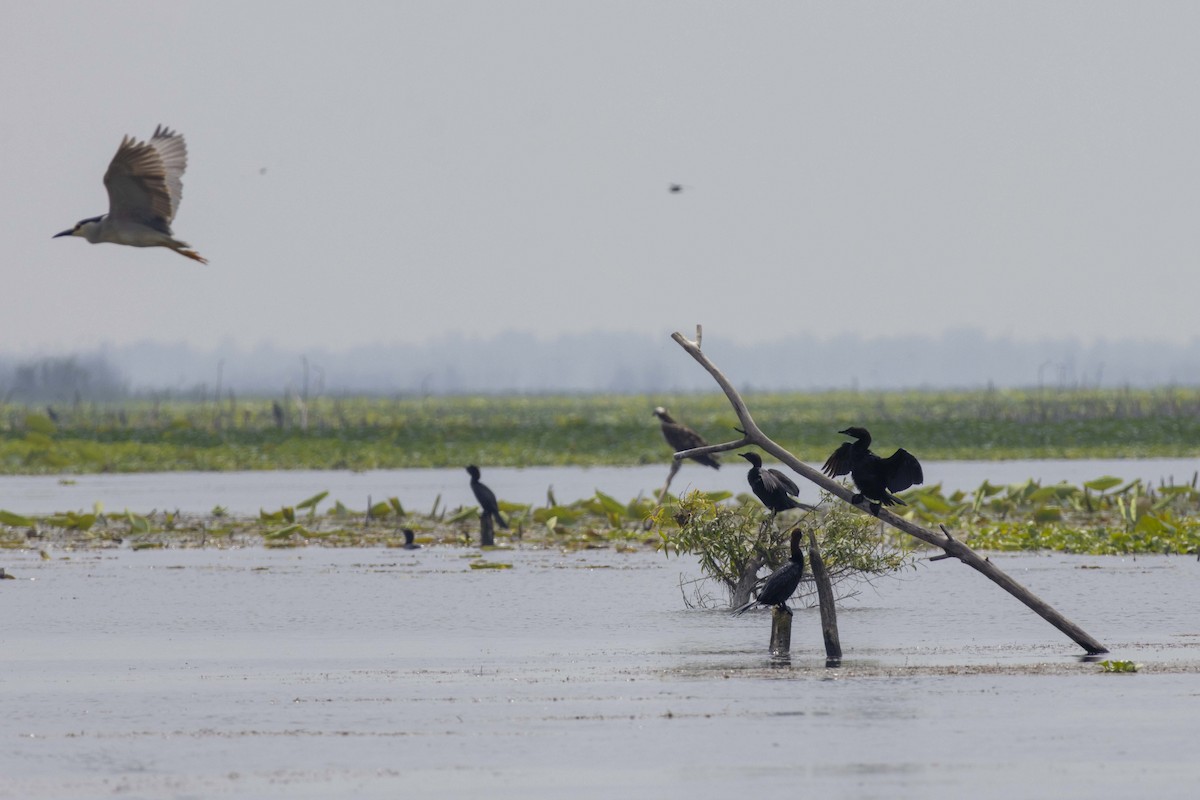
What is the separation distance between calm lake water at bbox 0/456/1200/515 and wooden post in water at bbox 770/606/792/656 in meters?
16.9

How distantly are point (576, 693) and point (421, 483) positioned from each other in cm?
2808

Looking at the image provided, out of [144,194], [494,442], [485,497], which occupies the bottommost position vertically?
[485,497]

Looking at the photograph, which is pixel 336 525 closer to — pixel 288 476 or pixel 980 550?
pixel 980 550

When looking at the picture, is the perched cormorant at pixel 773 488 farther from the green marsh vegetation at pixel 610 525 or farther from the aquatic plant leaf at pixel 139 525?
the aquatic plant leaf at pixel 139 525

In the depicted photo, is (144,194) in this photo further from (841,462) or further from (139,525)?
(139,525)

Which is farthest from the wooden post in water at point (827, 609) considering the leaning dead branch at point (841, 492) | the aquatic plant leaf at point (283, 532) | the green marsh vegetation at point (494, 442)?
the green marsh vegetation at point (494, 442)

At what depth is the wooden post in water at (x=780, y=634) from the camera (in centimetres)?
1245

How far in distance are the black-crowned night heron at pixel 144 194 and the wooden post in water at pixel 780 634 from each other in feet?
19.8

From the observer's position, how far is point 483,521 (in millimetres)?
22562

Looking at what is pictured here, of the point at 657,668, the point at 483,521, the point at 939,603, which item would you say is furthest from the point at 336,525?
the point at 657,668

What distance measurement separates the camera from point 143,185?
49.9ft

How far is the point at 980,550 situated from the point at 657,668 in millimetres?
10128

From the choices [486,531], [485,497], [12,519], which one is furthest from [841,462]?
[12,519]

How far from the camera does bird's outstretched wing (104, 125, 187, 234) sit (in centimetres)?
1516
